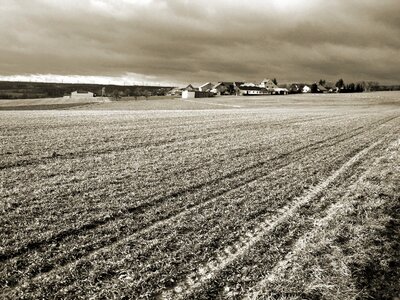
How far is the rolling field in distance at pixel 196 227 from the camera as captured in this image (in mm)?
5086

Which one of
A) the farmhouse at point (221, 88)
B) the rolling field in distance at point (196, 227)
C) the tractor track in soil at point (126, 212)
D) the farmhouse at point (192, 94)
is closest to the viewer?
the rolling field in distance at point (196, 227)

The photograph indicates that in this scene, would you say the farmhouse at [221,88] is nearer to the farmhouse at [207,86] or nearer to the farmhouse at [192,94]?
the farmhouse at [207,86]

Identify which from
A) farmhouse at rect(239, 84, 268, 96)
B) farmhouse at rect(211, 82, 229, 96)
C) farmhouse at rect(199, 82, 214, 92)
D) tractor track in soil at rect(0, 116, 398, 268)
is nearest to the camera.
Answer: tractor track in soil at rect(0, 116, 398, 268)

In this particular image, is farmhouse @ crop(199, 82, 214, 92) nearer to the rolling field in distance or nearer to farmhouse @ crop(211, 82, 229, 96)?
farmhouse @ crop(211, 82, 229, 96)

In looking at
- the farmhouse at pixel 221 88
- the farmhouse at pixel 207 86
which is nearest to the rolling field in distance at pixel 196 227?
the farmhouse at pixel 221 88

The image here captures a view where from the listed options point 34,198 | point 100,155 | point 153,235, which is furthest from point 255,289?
point 100,155

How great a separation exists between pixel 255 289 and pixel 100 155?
35.8 feet

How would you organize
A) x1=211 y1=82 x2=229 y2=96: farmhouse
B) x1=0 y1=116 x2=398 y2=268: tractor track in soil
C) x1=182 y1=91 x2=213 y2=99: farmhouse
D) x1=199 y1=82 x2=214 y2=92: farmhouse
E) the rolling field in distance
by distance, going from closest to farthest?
the rolling field in distance
x1=0 y1=116 x2=398 y2=268: tractor track in soil
x1=182 y1=91 x2=213 y2=99: farmhouse
x1=211 y1=82 x2=229 y2=96: farmhouse
x1=199 y1=82 x2=214 y2=92: farmhouse

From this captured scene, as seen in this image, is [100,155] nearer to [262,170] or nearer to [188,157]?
[188,157]

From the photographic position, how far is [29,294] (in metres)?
4.67

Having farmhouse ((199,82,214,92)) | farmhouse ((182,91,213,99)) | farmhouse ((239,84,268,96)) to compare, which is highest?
farmhouse ((199,82,214,92))

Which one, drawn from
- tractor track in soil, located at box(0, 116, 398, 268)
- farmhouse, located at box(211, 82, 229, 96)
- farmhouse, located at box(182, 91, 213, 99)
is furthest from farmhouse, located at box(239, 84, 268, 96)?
tractor track in soil, located at box(0, 116, 398, 268)

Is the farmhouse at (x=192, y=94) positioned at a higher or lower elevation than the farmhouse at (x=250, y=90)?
lower

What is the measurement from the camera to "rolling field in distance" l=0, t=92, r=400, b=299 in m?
5.09
